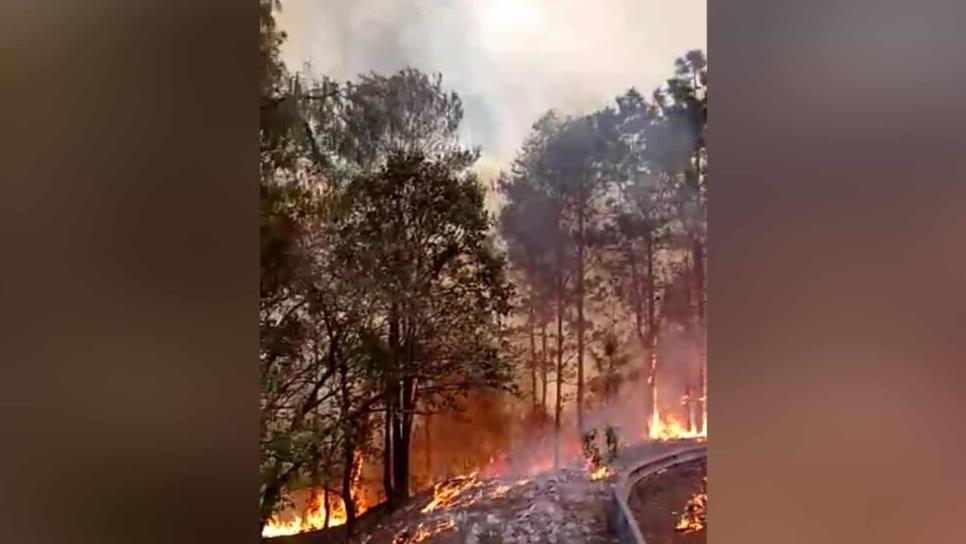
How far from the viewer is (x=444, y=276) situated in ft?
6.09

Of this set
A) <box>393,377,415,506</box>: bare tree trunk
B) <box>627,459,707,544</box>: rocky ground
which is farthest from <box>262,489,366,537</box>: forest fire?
<box>627,459,707,544</box>: rocky ground

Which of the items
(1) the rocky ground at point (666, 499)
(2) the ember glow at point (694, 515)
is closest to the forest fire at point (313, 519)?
(1) the rocky ground at point (666, 499)

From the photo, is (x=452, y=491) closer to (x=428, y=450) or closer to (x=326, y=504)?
(x=428, y=450)

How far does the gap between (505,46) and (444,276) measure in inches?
20.7

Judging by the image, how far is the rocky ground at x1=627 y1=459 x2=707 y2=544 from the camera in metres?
1.87

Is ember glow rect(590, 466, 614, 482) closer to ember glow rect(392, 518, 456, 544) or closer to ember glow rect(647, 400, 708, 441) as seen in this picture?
ember glow rect(647, 400, 708, 441)

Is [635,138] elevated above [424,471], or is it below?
above

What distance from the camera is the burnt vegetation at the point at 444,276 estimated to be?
71.4 inches
